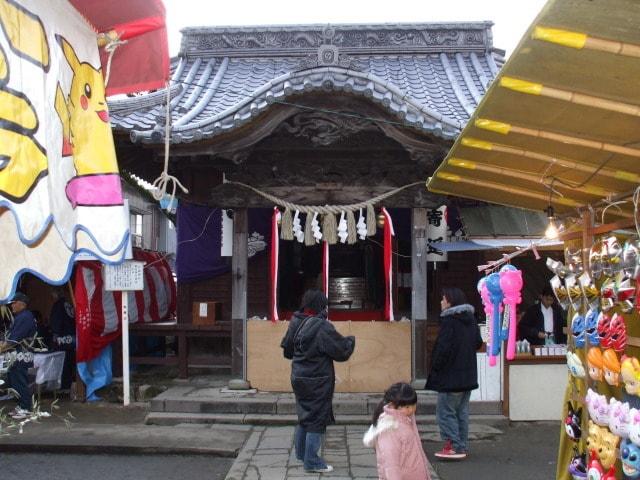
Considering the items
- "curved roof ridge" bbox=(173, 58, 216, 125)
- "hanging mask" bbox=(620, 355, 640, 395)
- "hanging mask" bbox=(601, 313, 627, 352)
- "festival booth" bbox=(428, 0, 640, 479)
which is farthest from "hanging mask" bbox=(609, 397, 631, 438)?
"curved roof ridge" bbox=(173, 58, 216, 125)

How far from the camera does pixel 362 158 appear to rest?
10.5 meters

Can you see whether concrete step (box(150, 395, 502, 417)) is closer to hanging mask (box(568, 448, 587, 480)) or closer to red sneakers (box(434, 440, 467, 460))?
red sneakers (box(434, 440, 467, 460))

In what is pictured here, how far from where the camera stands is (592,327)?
473 centimetres

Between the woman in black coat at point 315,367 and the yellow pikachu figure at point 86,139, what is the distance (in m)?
3.27

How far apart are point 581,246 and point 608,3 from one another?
2.90m

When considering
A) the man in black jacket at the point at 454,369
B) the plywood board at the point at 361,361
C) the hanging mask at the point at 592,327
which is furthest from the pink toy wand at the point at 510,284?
the hanging mask at the point at 592,327

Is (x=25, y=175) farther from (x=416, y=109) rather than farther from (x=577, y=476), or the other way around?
(x=416, y=109)

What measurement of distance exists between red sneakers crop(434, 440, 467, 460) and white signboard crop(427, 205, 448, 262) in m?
4.02

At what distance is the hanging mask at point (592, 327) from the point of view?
15.3 ft

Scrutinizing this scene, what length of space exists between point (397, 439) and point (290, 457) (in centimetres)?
298

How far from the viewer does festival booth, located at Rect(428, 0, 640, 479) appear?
310cm

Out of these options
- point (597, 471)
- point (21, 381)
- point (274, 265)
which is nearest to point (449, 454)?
point (597, 471)

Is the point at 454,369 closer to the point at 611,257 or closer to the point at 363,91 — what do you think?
the point at 611,257

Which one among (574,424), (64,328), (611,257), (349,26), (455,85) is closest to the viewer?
(611,257)
